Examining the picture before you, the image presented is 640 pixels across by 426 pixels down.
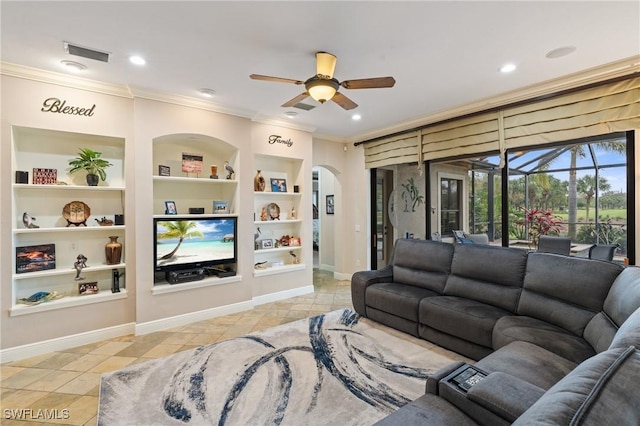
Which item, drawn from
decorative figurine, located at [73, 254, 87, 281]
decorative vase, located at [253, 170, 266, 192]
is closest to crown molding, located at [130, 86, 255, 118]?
decorative vase, located at [253, 170, 266, 192]

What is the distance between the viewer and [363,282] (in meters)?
3.95

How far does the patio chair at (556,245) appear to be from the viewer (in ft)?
11.0

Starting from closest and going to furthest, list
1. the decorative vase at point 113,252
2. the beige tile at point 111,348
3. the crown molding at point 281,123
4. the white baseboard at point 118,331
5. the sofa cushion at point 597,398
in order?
the sofa cushion at point 597,398 → the white baseboard at point 118,331 → the beige tile at point 111,348 → the decorative vase at point 113,252 → the crown molding at point 281,123

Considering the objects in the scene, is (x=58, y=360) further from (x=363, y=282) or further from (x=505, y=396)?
(x=505, y=396)

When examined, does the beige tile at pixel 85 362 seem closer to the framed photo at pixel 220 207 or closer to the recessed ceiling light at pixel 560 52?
the framed photo at pixel 220 207

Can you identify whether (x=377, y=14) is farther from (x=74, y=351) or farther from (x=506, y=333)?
(x=74, y=351)

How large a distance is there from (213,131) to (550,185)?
15.4 feet

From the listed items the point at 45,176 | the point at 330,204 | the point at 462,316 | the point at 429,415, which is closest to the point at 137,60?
the point at 45,176

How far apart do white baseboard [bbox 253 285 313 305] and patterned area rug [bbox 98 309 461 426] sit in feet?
4.14

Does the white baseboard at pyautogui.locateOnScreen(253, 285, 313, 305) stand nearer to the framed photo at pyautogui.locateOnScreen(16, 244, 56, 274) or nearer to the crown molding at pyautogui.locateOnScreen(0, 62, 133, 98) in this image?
the framed photo at pyautogui.locateOnScreen(16, 244, 56, 274)

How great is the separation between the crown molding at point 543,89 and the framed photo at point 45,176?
16.1 feet

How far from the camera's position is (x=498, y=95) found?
12.6 feet

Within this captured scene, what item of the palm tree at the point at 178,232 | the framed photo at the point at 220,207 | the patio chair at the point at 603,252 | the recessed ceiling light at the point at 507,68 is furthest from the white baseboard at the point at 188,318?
the recessed ceiling light at the point at 507,68

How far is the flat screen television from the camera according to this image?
12.7 ft
